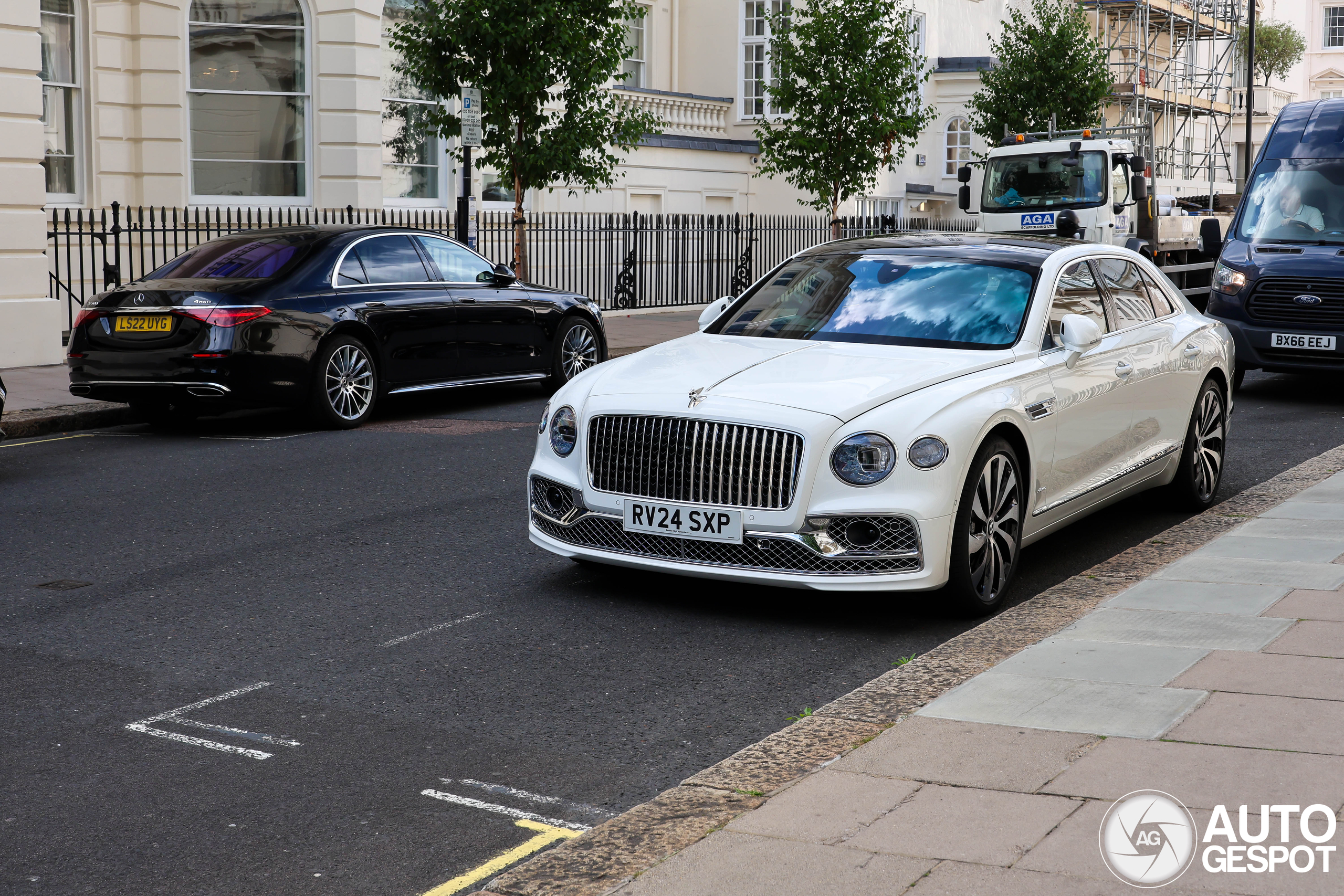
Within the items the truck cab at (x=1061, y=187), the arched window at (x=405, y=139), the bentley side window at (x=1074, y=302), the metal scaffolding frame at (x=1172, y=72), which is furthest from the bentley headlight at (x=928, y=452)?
the metal scaffolding frame at (x=1172, y=72)

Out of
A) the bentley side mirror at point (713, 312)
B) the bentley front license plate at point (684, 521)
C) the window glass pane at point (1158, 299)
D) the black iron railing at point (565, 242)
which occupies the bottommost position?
the bentley front license plate at point (684, 521)

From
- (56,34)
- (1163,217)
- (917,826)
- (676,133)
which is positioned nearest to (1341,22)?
(676,133)

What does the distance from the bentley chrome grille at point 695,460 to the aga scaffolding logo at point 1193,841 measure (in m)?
2.33

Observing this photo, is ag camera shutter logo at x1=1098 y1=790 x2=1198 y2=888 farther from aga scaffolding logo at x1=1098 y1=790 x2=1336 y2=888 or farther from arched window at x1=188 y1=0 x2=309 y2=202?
arched window at x1=188 y1=0 x2=309 y2=202

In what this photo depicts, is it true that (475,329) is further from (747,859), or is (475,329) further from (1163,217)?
(1163,217)

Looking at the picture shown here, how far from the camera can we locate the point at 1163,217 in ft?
75.9

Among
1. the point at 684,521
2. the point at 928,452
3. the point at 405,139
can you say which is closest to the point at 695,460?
the point at 684,521

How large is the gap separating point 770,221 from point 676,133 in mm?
5157

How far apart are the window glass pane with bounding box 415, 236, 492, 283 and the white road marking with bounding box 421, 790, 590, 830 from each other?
9.11m

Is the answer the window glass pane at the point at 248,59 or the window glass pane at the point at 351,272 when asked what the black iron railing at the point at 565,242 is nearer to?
the window glass pane at the point at 248,59

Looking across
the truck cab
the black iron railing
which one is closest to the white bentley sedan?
the black iron railing

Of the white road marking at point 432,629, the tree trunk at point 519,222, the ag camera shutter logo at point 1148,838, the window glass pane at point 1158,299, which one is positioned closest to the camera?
the ag camera shutter logo at point 1148,838

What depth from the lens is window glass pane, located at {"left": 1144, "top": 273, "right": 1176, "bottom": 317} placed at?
8.16 metres

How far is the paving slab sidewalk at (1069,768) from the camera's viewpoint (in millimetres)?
3385
